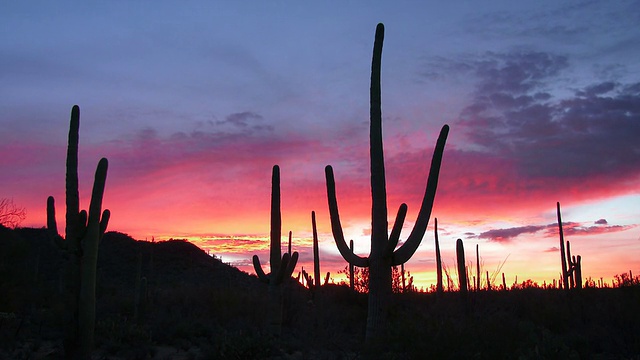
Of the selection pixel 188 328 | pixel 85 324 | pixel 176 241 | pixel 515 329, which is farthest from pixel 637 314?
pixel 176 241

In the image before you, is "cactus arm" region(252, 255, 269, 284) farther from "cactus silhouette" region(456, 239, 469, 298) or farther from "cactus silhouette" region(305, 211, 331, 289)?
"cactus silhouette" region(305, 211, 331, 289)

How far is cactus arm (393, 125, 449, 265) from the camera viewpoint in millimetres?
12156

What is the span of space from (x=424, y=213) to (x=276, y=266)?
24.6ft

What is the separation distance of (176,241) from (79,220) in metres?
43.1

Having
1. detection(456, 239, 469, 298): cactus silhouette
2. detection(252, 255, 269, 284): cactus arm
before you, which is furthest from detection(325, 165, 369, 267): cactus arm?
detection(456, 239, 469, 298): cactus silhouette

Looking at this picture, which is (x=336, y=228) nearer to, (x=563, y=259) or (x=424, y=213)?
(x=424, y=213)

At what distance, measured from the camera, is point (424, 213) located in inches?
494

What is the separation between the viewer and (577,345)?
16031mm

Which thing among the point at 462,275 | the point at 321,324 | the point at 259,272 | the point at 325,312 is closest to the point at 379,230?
the point at 462,275

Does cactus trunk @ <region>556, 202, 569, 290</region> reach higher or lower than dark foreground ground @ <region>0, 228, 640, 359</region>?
higher

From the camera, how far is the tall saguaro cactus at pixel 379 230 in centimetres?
1201

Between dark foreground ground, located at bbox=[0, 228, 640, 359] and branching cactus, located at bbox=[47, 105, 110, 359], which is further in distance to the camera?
branching cactus, located at bbox=[47, 105, 110, 359]

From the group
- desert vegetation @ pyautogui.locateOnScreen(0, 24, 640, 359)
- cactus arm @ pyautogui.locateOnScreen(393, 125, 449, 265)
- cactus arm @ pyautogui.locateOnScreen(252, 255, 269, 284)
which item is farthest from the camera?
cactus arm @ pyautogui.locateOnScreen(252, 255, 269, 284)

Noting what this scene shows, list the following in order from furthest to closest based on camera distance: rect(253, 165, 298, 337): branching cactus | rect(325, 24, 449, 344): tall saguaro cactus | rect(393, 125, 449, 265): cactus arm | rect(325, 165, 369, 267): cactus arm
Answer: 1. rect(253, 165, 298, 337): branching cactus
2. rect(325, 165, 369, 267): cactus arm
3. rect(393, 125, 449, 265): cactus arm
4. rect(325, 24, 449, 344): tall saguaro cactus
